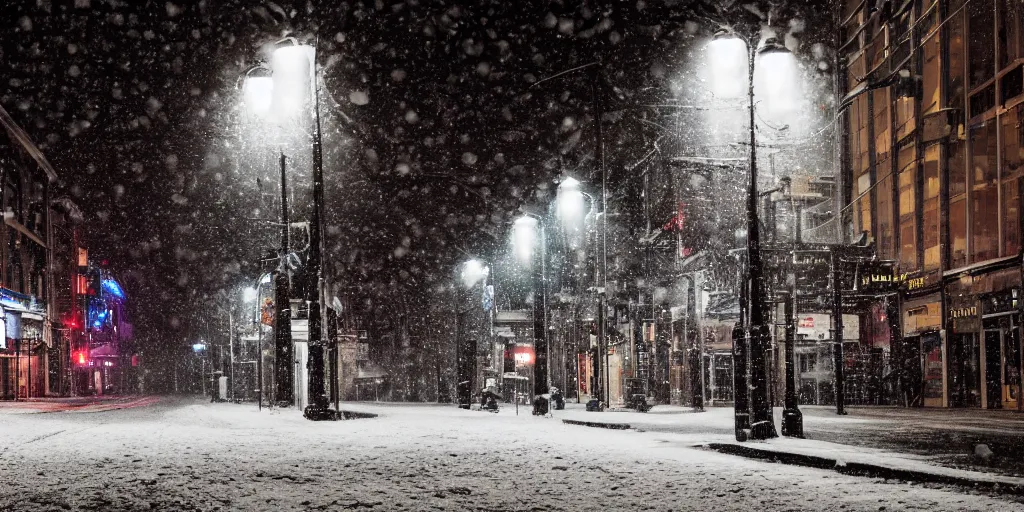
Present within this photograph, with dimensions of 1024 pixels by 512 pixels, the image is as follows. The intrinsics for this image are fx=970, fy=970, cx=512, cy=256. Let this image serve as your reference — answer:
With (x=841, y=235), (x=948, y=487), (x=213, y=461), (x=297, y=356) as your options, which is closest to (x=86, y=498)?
(x=213, y=461)

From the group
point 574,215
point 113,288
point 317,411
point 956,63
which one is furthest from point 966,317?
point 113,288

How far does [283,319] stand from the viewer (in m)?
28.5

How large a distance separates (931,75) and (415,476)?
90.0 ft

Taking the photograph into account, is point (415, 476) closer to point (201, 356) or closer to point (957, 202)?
point (957, 202)

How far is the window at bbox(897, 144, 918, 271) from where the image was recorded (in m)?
34.2

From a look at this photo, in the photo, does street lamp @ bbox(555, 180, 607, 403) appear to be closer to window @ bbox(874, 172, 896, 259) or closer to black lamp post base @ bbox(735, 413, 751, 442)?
window @ bbox(874, 172, 896, 259)

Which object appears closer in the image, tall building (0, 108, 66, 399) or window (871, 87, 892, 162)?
window (871, 87, 892, 162)

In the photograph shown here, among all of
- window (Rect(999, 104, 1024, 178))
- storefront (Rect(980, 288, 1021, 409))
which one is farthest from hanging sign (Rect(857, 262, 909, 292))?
window (Rect(999, 104, 1024, 178))

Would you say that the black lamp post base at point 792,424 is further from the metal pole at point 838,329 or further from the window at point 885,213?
the window at point 885,213

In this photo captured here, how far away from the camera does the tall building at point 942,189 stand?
28641mm

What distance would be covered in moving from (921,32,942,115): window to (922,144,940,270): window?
4.68ft

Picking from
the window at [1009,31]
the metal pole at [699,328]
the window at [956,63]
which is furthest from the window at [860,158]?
the window at [1009,31]

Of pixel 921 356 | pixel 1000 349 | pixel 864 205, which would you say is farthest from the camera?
pixel 864 205

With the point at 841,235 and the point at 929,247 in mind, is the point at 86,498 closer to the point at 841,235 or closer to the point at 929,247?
the point at 929,247
